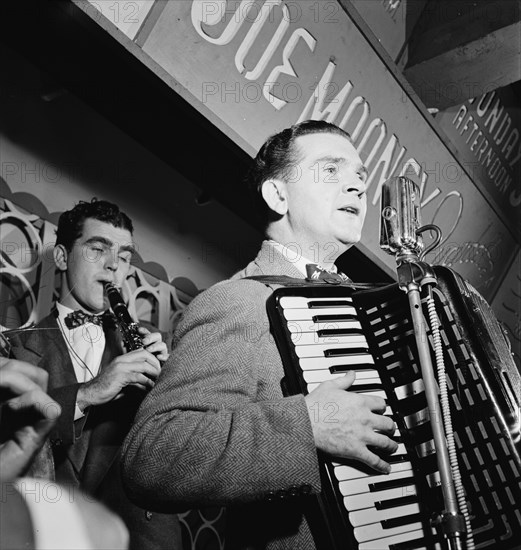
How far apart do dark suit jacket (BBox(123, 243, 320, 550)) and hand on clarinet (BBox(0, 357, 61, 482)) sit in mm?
312

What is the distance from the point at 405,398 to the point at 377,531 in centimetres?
30

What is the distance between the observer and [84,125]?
127 inches

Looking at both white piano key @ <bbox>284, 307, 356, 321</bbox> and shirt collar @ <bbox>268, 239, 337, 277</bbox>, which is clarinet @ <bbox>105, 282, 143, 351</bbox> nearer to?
shirt collar @ <bbox>268, 239, 337, 277</bbox>

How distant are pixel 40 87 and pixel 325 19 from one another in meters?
1.39

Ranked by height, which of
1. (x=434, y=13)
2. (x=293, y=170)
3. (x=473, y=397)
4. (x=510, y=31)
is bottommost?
(x=473, y=397)

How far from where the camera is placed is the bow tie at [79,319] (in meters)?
2.55

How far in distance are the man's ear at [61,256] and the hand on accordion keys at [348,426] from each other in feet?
5.47

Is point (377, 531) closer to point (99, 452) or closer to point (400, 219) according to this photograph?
point (400, 219)

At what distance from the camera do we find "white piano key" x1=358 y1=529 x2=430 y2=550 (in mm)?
1235

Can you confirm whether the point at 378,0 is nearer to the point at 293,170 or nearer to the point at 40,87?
the point at 40,87

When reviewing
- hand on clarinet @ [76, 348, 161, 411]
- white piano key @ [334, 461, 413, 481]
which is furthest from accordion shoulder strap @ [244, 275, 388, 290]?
hand on clarinet @ [76, 348, 161, 411]

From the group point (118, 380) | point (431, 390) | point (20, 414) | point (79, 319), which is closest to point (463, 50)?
point (79, 319)

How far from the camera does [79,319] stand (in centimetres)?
257

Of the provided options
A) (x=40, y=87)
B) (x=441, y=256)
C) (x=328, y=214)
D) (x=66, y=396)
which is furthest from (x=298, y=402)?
(x=441, y=256)
